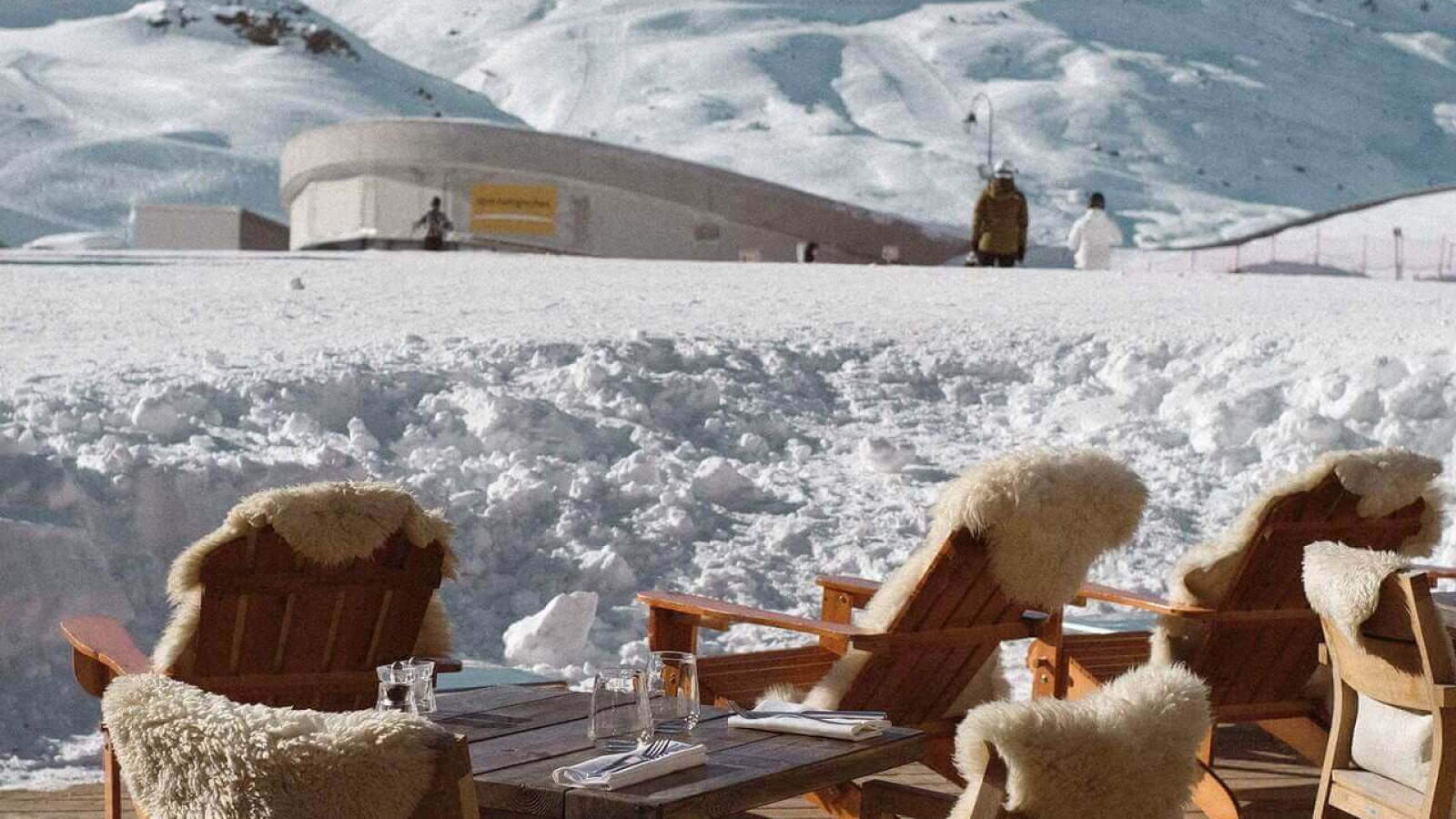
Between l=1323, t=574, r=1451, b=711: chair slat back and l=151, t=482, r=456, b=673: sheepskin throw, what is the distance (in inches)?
83.6

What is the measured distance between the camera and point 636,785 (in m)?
3.02

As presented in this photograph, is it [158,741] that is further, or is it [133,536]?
[133,536]

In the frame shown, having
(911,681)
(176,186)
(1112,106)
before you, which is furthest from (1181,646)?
(1112,106)

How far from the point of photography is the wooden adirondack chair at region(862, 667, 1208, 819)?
8.05 feet

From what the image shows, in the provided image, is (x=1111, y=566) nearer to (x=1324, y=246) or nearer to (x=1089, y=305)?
(x=1089, y=305)

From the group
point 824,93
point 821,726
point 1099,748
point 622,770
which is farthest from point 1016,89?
point 1099,748

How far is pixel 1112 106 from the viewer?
107m

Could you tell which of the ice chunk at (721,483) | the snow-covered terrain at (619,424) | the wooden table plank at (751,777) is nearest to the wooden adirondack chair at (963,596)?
the wooden table plank at (751,777)

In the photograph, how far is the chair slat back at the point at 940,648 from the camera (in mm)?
4574

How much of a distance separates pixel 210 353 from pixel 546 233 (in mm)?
23196

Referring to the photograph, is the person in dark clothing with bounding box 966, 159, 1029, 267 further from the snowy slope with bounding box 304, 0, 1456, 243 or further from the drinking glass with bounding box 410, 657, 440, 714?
the snowy slope with bounding box 304, 0, 1456, 243

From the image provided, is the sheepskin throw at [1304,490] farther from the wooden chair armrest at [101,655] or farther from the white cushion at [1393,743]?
the wooden chair armrest at [101,655]

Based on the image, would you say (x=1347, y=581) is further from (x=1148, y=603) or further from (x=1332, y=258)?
(x=1332, y=258)

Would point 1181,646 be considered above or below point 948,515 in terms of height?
below
